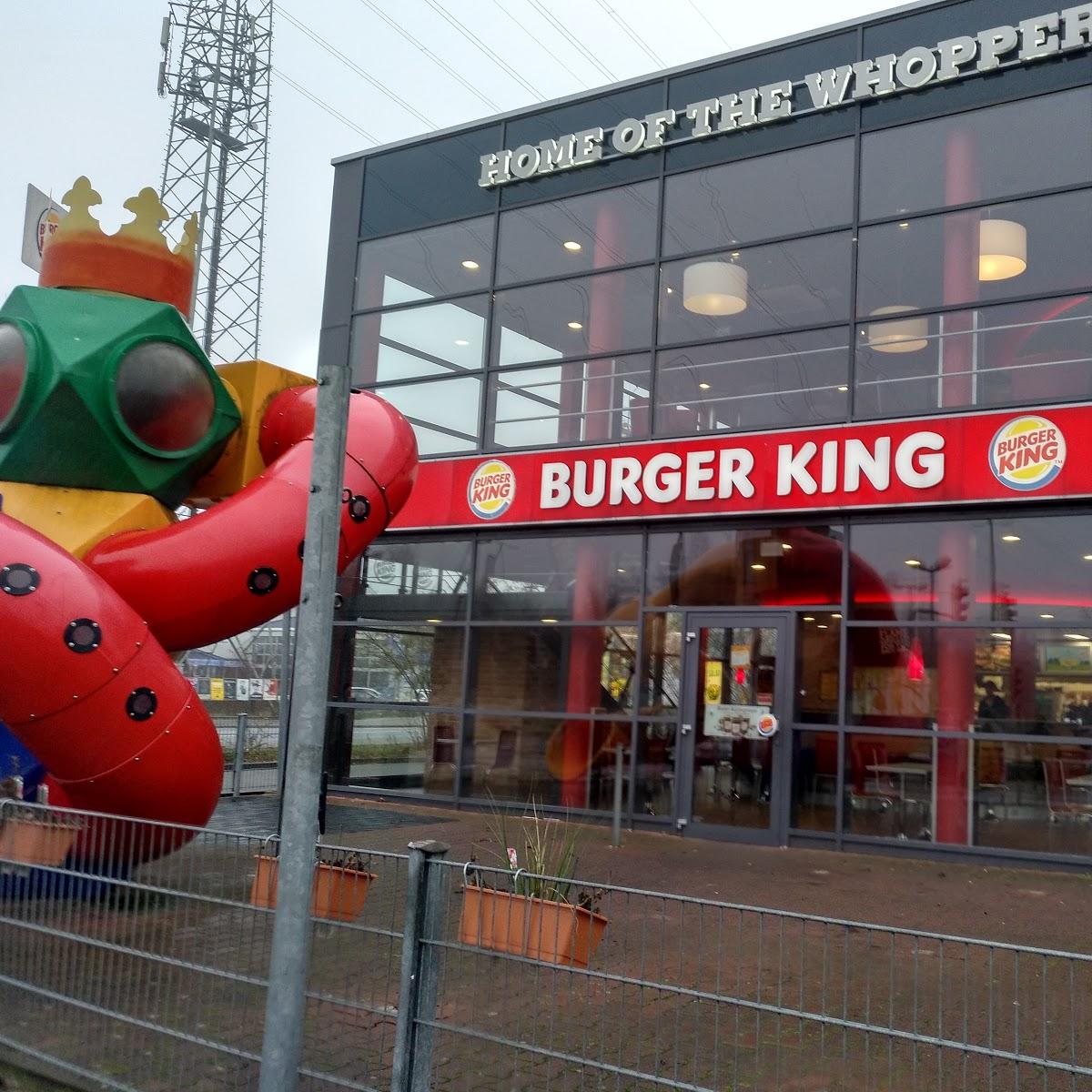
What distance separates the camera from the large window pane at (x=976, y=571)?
11.2 meters

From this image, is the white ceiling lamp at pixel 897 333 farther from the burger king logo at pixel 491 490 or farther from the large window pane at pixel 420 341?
the large window pane at pixel 420 341

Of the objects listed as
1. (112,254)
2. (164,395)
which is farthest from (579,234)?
(164,395)

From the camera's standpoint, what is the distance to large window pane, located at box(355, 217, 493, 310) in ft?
50.8

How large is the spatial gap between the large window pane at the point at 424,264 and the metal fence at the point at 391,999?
10.8 m

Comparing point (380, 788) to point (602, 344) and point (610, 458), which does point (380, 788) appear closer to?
point (610, 458)

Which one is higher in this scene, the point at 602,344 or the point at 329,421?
the point at 602,344

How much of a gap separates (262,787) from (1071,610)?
10.7 metres

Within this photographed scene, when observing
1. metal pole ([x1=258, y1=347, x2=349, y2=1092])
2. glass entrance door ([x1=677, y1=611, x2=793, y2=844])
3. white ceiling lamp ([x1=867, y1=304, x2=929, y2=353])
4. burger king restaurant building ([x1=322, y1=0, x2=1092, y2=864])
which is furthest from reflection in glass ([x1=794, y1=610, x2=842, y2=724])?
metal pole ([x1=258, y1=347, x2=349, y2=1092])

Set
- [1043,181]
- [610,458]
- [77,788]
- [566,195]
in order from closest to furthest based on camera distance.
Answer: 1. [77,788]
2. [1043,181]
3. [610,458]
4. [566,195]

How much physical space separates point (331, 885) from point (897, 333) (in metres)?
9.24

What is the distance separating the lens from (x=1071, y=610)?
1110cm

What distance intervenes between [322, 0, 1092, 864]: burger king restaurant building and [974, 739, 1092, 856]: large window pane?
0.03m

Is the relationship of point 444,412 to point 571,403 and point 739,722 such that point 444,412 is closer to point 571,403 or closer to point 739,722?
point 571,403

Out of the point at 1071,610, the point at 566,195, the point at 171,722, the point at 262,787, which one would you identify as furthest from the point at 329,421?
the point at 262,787
